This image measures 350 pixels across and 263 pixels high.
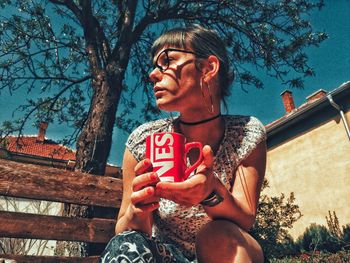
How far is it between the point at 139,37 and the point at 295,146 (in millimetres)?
12953

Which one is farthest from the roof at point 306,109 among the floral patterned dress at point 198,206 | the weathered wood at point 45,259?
the floral patterned dress at point 198,206

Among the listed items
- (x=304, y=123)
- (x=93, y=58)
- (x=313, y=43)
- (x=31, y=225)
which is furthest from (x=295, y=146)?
(x=31, y=225)

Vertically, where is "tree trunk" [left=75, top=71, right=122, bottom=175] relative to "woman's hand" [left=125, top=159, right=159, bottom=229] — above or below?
above

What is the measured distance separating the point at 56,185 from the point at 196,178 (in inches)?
96.8

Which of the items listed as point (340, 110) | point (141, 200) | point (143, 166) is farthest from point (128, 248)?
point (340, 110)

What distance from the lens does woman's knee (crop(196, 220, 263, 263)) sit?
122cm

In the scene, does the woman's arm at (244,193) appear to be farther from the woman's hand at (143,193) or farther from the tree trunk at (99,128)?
the tree trunk at (99,128)

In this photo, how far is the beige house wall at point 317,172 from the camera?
1570 centimetres

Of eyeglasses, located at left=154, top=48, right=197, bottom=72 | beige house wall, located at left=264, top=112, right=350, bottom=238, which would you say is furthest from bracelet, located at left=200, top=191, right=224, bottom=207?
beige house wall, located at left=264, top=112, right=350, bottom=238

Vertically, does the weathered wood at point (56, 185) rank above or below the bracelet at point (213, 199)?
above

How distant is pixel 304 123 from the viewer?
17.6 m

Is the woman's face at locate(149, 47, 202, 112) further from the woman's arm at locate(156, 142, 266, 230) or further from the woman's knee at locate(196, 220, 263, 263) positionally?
the woman's knee at locate(196, 220, 263, 263)

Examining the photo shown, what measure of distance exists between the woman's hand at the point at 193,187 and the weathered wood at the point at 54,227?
2278mm

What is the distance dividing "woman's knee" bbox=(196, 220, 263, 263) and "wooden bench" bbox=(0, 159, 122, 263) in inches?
87.1
